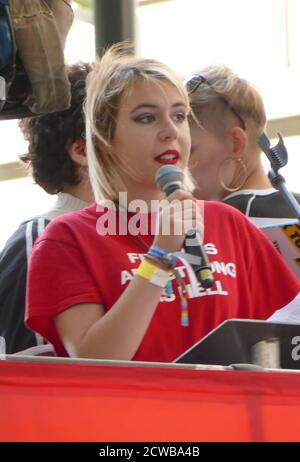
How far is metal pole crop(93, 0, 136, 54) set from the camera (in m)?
3.78

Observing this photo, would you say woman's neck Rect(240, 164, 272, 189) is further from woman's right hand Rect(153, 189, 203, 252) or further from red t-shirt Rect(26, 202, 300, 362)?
woman's right hand Rect(153, 189, 203, 252)

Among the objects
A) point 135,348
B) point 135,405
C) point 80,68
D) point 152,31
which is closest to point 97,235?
point 135,348

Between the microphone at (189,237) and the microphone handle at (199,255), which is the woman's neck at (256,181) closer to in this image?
the microphone at (189,237)

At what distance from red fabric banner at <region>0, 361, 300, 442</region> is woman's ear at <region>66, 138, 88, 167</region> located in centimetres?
135

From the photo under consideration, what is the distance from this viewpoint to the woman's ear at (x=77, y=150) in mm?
2889

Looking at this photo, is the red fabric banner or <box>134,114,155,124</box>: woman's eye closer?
the red fabric banner

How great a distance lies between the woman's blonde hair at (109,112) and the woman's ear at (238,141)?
58cm

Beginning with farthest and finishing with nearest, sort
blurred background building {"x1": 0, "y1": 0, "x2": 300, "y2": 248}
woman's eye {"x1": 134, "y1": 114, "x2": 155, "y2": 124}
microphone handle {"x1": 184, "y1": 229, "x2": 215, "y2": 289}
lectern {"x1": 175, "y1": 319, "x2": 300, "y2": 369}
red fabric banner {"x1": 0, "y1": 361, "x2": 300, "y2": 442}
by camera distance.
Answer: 1. blurred background building {"x1": 0, "y1": 0, "x2": 300, "y2": 248}
2. woman's eye {"x1": 134, "y1": 114, "x2": 155, "y2": 124}
3. microphone handle {"x1": 184, "y1": 229, "x2": 215, "y2": 289}
4. lectern {"x1": 175, "y1": 319, "x2": 300, "y2": 369}
5. red fabric banner {"x1": 0, "y1": 361, "x2": 300, "y2": 442}

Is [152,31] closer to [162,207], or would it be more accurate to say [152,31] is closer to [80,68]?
[80,68]

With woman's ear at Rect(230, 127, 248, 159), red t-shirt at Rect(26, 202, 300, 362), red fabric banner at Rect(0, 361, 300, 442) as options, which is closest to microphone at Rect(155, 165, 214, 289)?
red t-shirt at Rect(26, 202, 300, 362)

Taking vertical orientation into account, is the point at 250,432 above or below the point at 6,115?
below

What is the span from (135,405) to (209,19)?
174 inches
